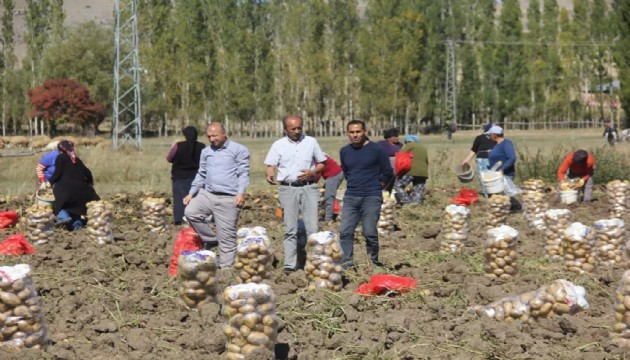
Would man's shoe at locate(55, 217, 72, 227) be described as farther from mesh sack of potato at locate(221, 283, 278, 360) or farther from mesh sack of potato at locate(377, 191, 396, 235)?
mesh sack of potato at locate(221, 283, 278, 360)

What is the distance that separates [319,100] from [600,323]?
63.0 meters

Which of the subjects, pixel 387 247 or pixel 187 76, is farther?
pixel 187 76

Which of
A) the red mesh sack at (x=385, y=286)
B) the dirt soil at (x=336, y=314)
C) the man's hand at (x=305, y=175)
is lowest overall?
the dirt soil at (x=336, y=314)

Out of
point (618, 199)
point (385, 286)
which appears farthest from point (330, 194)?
point (385, 286)

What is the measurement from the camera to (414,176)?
16.4 metres

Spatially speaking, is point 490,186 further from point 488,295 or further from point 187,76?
point 187,76

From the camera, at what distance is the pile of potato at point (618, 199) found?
47.7 feet

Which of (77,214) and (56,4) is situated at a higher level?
(56,4)

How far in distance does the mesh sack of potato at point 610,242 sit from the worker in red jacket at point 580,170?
5963mm

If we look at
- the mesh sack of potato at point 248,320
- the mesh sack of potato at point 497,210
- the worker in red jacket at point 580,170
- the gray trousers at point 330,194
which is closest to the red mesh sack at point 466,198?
the worker in red jacket at point 580,170

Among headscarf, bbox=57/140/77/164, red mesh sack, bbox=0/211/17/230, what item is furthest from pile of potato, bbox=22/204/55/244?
red mesh sack, bbox=0/211/17/230

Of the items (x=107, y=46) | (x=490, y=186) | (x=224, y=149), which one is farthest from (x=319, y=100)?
(x=224, y=149)

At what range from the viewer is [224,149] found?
32.0ft

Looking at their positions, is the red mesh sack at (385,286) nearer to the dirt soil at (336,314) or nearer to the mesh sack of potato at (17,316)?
the dirt soil at (336,314)
